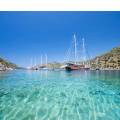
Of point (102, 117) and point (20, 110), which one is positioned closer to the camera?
point (102, 117)

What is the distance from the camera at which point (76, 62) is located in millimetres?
23312

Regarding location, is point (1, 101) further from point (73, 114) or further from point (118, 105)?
point (118, 105)

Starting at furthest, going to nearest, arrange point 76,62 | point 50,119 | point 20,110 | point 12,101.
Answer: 1. point 76,62
2. point 12,101
3. point 20,110
4. point 50,119

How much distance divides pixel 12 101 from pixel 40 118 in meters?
1.19
